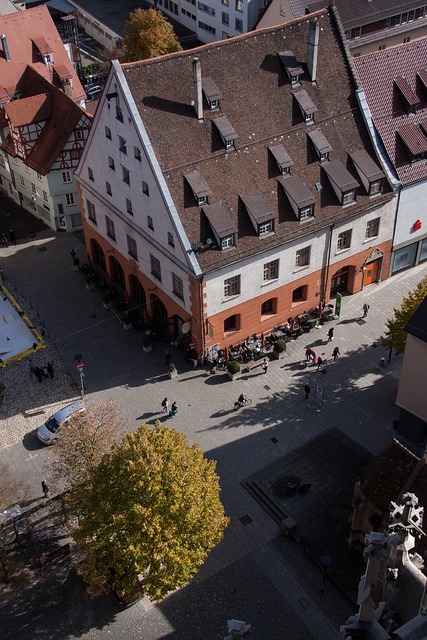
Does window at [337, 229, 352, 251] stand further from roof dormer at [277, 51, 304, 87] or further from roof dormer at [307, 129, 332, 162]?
roof dormer at [277, 51, 304, 87]

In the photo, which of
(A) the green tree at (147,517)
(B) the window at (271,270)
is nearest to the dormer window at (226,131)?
(B) the window at (271,270)

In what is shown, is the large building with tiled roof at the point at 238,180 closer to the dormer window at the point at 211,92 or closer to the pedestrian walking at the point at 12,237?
the dormer window at the point at 211,92

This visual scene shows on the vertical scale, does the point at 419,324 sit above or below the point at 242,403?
above

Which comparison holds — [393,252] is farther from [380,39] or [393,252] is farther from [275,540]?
[380,39]

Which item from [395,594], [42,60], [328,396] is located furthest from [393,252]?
[395,594]

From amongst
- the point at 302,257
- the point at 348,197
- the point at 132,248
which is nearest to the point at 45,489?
the point at 132,248

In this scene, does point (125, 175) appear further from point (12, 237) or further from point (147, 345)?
point (12, 237)
